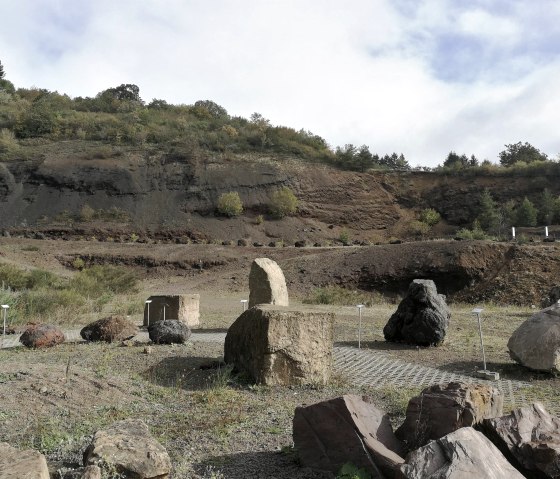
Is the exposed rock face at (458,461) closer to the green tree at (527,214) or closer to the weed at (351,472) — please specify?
the weed at (351,472)

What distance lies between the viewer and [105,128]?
5444 cm

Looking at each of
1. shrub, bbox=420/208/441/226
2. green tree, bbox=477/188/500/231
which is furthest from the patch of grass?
shrub, bbox=420/208/441/226

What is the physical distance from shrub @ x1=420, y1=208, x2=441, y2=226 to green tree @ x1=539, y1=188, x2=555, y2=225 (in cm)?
755

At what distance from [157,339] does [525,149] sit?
5954 cm

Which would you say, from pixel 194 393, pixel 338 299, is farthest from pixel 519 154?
pixel 194 393

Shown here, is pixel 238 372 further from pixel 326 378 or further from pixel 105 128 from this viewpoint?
pixel 105 128

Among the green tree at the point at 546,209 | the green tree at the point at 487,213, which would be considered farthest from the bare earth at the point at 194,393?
the green tree at the point at 546,209

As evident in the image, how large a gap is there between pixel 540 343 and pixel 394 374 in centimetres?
215

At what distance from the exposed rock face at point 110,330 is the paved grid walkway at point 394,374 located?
0.34 m

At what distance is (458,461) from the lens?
11.2ft

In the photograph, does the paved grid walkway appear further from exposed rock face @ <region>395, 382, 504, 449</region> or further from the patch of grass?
the patch of grass

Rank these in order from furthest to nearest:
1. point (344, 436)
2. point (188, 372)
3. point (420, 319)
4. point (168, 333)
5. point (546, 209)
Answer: point (546, 209) < point (420, 319) < point (168, 333) < point (188, 372) < point (344, 436)

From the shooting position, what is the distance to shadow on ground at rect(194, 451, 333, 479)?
436 centimetres

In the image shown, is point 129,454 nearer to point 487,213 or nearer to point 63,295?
point 63,295
